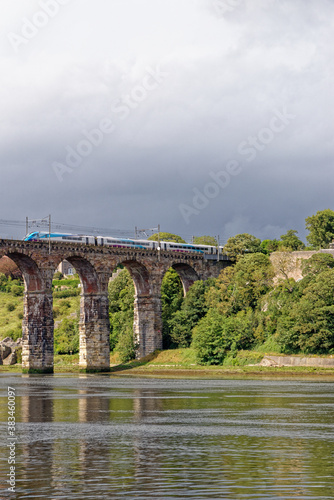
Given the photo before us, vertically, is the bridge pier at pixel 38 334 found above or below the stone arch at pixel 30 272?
below

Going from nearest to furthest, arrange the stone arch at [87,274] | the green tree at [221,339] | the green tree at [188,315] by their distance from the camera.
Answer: the green tree at [221,339], the stone arch at [87,274], the green tree at [188,315]

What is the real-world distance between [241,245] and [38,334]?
31616 mm

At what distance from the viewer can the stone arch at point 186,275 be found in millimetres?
103250

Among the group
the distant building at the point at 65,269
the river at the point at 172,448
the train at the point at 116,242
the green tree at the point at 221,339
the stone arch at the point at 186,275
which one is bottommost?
the river at the point at 172,448

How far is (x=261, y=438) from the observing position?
26.9 m

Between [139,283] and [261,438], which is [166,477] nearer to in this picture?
[261,438]

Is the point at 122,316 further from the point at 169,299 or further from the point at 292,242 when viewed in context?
the point at 292,242

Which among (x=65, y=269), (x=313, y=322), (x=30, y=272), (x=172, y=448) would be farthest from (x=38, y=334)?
(x=65, y=269)

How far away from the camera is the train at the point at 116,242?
286ft

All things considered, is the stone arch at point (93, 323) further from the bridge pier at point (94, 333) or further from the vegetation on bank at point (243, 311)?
the vegetation on bank at point (243, 311)

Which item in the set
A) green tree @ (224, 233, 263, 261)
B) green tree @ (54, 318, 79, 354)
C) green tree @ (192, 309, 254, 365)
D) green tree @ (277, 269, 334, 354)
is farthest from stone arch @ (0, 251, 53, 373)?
green tree @ (224, 233, 263, 261)

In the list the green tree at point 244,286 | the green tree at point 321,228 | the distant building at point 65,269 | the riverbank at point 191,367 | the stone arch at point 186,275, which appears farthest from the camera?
the distant building at point 65,269

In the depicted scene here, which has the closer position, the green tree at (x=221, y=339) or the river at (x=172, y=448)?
the river at (x=172, y=448)

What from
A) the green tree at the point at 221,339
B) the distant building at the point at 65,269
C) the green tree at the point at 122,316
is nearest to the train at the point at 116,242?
the green tree at the point at 122,316
